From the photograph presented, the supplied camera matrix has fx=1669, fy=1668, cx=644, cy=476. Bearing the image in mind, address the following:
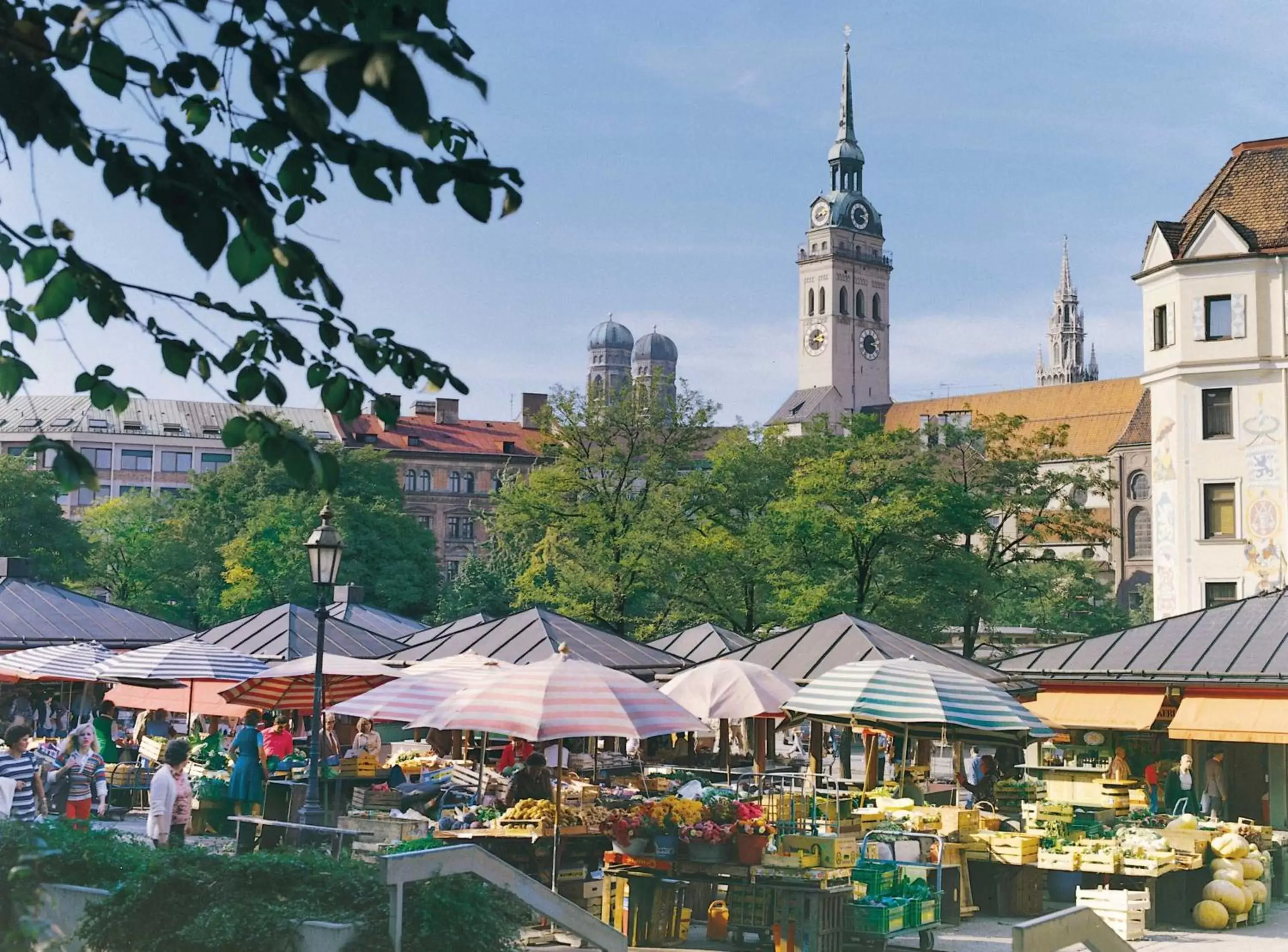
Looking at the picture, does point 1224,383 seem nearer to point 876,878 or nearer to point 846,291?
point 876,878

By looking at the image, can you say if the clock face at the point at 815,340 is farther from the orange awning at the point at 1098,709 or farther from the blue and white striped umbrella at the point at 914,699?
the blue and white striped umbrella at the point at 914,699

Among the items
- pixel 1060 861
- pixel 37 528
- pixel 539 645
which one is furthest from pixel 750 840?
pixel 37 528

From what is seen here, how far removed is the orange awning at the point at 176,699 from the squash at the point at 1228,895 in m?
15.7

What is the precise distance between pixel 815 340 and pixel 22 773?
147 meters

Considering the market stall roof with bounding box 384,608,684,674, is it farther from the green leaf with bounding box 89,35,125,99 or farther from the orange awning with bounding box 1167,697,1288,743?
the green leaf with bounding box 89,35,125,99

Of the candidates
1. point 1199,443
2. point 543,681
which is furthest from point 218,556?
point 543,681

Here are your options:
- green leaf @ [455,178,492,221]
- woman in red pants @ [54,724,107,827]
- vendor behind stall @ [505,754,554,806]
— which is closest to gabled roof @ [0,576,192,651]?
woman in red pants @ [54,724,107,827]

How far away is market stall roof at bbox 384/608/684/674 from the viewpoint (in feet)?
87.4

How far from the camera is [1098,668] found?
1041 inches

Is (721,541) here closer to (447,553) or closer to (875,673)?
(875,673)

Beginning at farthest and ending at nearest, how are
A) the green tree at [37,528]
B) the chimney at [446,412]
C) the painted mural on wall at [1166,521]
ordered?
the chimney at [446,412]
the green tree at [37,528]
the painted mural on wall at [1166,521]

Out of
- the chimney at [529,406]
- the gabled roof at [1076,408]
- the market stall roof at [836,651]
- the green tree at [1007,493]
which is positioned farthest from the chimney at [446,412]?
the market stall roof at [836,651]

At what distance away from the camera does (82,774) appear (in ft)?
57.9

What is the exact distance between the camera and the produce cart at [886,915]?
14.5 meters
